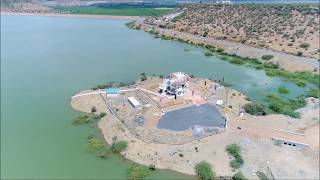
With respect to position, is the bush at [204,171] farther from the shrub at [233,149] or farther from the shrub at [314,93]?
the shrub at [314,93]

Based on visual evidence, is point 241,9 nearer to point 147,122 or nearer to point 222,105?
point 222,105

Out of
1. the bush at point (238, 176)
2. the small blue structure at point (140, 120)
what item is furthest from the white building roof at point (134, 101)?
the bush at point (238, 176)

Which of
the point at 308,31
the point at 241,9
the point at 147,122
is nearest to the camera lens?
the point at 147,122

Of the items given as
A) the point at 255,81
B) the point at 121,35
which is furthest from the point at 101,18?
the point at 255,81

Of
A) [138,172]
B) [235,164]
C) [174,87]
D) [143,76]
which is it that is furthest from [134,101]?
[235,164]

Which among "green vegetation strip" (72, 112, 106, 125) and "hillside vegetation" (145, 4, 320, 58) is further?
"hillside vegetation" (145, 4, 320, 58)

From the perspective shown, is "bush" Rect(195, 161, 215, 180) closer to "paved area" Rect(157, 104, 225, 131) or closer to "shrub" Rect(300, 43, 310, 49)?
"paved area" Rect(157, 104, 225, 131)

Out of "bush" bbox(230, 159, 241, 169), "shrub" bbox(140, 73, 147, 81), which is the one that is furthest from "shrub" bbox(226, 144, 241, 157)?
"shrub" bbox(140, 73, 147, 81)
